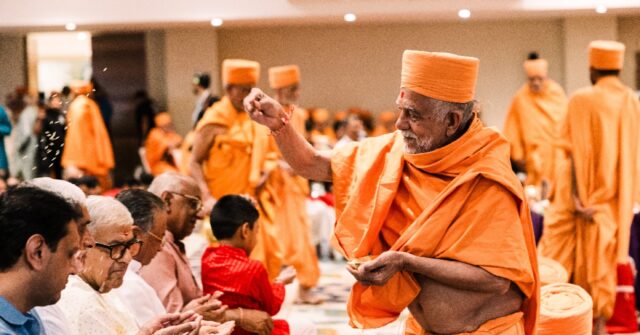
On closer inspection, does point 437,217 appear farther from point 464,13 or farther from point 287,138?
point 464,13

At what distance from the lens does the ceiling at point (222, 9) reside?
1179 centimetres

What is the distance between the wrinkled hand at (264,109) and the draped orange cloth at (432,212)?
0.98 feet

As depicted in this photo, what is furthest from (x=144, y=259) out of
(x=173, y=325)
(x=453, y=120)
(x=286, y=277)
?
(x=453, y=120)

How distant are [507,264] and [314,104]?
1212 centimetres

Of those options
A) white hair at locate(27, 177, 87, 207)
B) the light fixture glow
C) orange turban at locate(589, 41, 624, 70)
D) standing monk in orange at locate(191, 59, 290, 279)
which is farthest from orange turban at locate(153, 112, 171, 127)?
white hair at locate(27, 177, 87, 207)

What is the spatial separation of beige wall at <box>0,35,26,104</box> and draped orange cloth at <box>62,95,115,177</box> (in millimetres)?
2553

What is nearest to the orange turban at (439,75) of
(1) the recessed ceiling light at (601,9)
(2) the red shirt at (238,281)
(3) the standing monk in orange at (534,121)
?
(2) the red shirt at (238,281)

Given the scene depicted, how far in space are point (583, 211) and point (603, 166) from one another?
325 mm

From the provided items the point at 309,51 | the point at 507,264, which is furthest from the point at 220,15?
the point at 507,264

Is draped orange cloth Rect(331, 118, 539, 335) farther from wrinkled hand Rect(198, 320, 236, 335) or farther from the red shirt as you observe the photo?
the red shirt

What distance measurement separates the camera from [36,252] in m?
2.49

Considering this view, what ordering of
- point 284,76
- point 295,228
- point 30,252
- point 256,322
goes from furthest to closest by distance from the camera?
1. point 284,76
2. point 295,228
3. point 256,322
4. point 30,252

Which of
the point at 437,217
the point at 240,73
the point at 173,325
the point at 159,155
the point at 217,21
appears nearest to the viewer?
the point at 173,325

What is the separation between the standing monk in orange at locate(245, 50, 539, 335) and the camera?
3336 mm
